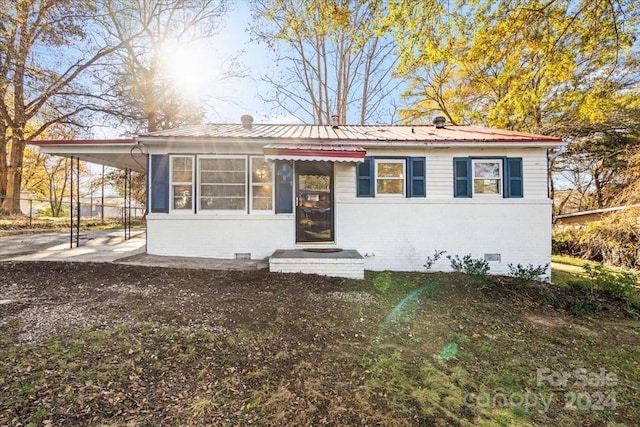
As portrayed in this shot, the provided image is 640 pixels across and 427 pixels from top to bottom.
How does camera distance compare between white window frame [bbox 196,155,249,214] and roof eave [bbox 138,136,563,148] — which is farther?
white window frame [bbox 196,155,249,214]

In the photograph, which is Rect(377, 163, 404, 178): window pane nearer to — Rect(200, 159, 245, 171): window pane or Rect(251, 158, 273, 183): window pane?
Rect(251, 158, 273, 183): window pane

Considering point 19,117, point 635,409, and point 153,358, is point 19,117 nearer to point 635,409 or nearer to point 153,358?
point 153,358

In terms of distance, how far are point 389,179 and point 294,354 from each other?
6.40 metres

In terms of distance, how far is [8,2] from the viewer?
1177 centimetres

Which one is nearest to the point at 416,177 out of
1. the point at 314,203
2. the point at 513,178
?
the point at 513,178

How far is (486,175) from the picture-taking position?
914 centimetres

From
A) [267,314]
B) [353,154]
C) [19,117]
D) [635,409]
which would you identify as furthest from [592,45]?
[19,117]

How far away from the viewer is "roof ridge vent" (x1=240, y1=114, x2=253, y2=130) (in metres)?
10.7

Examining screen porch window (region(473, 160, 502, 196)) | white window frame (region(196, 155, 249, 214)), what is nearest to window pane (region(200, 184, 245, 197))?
white window frame (region(196, 155, 249, 214))

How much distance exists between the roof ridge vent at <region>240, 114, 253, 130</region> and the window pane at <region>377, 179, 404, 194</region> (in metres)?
5.23

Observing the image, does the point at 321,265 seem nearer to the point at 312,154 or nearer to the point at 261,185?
the point at 312,154

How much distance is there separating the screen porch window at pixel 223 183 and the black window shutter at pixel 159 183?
3.24 ft

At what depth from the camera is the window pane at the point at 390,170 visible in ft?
30.0

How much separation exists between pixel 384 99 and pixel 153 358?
22034 millimetres
